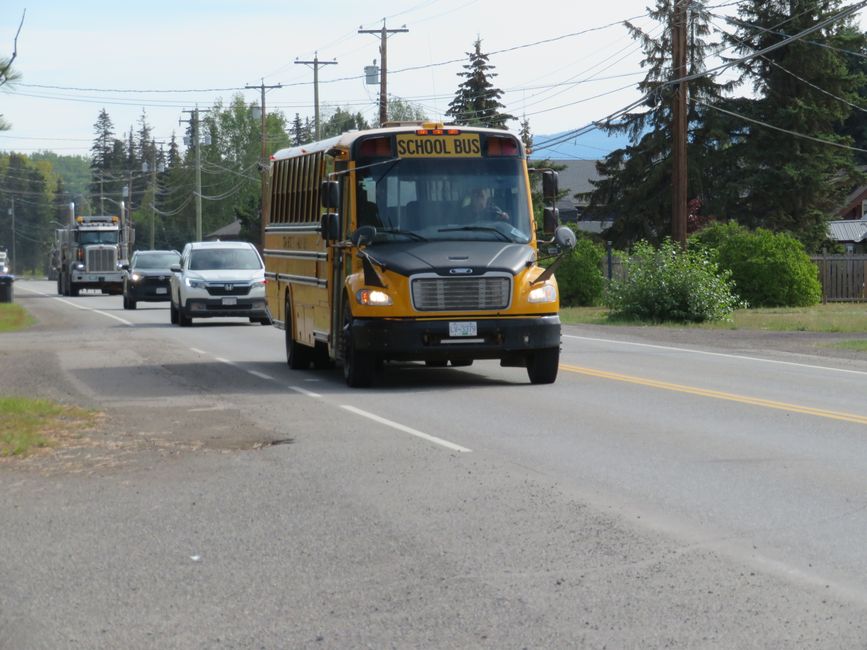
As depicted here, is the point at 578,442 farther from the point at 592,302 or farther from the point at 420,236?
the point at 592,302

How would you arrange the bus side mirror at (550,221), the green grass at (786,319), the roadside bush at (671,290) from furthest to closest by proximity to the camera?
the roadside bush at (671,290)
the green grass at (786,319)
the bus side mirror at (550,221)

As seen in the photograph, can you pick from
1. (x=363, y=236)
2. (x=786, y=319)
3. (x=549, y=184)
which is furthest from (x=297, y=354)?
(x=786, y=319)

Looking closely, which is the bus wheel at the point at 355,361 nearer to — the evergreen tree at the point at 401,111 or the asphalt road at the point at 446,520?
the asphalt road at the point at 446,520

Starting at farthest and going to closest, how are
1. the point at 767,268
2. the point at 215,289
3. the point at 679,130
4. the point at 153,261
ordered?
the point at 153,261 → the point at 767,268 → the point at 679,130 → the point at 215,289

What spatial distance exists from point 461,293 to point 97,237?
46.9m

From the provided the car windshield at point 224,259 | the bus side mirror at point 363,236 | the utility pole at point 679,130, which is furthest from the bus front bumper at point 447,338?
the utility pole at point 679,130

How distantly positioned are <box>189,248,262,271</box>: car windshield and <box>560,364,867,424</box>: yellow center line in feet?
48.3

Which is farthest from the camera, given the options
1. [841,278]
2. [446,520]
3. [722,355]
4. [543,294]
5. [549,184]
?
[841,278]

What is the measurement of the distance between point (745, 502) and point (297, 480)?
3042 millimetres

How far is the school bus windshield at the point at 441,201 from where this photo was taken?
17.3 metres

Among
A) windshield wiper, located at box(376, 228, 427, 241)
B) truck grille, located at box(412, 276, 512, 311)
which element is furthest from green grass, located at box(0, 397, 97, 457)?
windshield wiper, located at box(376, 228, 427, 241)

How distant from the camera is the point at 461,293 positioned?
16.6 meters

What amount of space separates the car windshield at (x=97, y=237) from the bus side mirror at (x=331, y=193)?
45.3m

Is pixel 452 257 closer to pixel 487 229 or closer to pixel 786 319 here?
pixel 487 229
